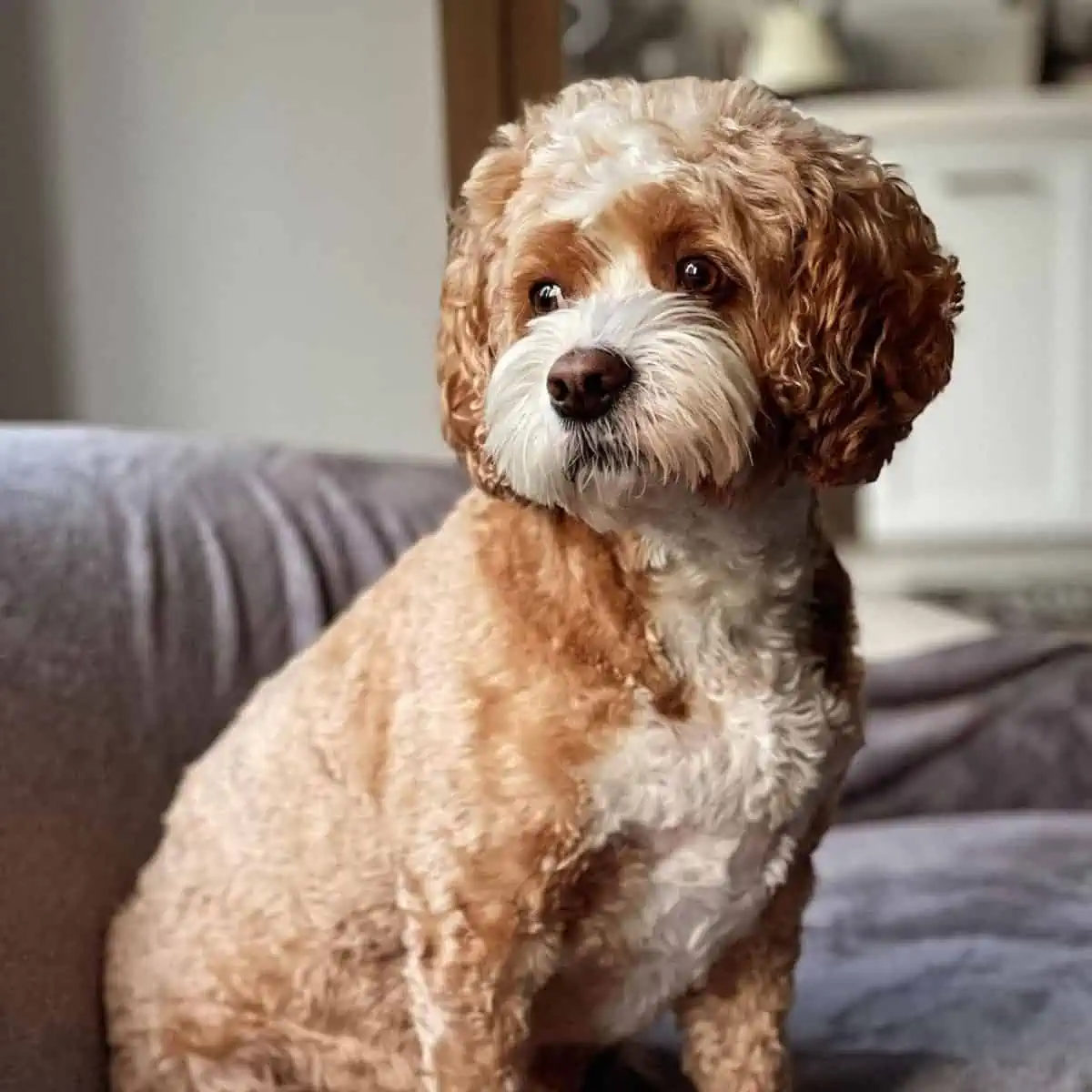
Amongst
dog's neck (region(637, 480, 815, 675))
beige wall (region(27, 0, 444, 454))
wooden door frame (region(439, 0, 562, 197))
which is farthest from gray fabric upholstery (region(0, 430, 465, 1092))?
wooden door frame (region(439, 0, 562, 197))

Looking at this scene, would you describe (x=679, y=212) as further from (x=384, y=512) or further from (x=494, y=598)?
(x=384, y=512)

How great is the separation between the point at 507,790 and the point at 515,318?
1.01ft

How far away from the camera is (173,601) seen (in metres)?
1.43

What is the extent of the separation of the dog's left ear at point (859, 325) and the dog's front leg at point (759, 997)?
1.19 feet

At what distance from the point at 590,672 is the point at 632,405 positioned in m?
0.20

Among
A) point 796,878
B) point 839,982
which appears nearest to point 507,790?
point 796,878

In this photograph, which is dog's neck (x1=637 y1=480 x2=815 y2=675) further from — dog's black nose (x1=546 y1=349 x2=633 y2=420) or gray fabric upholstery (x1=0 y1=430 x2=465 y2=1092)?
gray fabric upholstery (x1=0 y1=430 x2=465 y2=1092)

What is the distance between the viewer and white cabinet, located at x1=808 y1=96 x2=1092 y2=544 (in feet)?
11.1

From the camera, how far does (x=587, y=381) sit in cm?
85

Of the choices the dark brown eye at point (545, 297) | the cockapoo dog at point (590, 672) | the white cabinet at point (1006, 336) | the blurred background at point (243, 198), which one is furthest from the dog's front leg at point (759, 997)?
the white cabinet at point (1006, 336)

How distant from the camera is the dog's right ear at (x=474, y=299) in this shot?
0.96 m

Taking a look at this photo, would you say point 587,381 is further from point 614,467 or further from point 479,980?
point 479,980

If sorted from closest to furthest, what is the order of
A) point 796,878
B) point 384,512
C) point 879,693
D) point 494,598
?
point 494,598
point 796,878
point 384,512
point 879,693

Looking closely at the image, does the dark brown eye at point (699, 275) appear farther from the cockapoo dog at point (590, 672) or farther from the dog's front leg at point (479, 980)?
the dog's front leg at point (479, 980)
